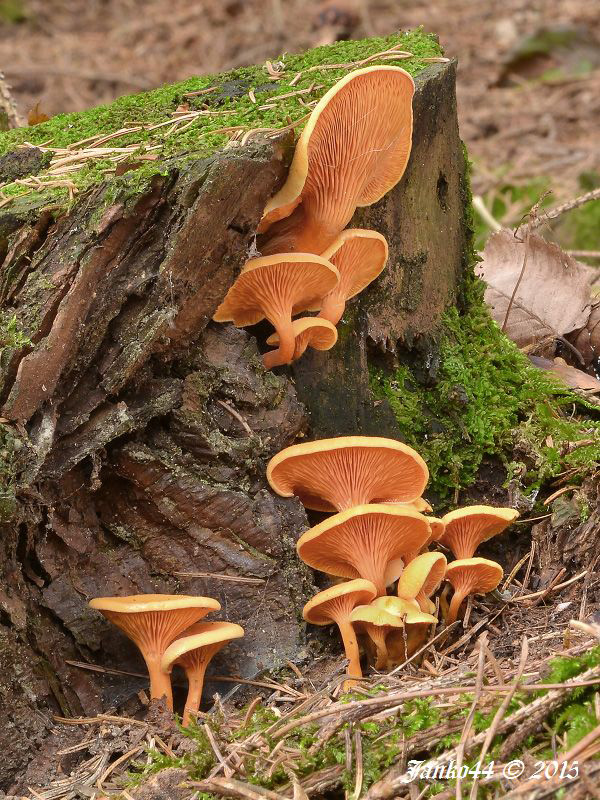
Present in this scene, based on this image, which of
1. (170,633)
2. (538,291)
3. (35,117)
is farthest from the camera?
(538,291)

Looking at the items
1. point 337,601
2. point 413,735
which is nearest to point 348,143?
point 337,601

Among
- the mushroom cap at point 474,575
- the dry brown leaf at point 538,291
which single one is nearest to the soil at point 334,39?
the dry brown leaf at point 538,291

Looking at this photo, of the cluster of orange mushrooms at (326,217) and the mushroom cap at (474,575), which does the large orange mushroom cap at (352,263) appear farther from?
the mushroom cap at (474,575)

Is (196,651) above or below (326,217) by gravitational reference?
below

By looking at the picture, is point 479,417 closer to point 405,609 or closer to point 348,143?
point 405,609

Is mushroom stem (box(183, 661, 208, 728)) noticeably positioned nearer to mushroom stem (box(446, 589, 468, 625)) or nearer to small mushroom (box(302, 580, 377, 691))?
small mushroom (box(302, 580, 377, 691))

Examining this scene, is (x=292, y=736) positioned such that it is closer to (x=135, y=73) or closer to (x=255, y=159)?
(x=255, y=159)
